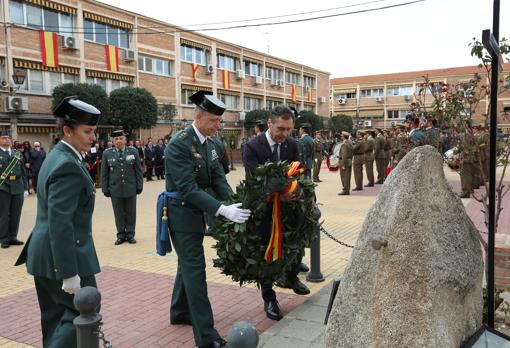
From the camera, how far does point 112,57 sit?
26625 mm

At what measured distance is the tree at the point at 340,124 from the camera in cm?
4891

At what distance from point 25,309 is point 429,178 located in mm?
4287

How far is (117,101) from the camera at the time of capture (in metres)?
23.5

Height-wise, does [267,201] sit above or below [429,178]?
below

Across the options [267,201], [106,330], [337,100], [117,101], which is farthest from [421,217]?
[337,100]

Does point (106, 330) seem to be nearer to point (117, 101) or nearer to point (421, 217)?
point (421, 217)

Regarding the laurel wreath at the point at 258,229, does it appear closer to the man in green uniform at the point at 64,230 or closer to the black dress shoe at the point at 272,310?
the black dress shoe at the point at 272,310

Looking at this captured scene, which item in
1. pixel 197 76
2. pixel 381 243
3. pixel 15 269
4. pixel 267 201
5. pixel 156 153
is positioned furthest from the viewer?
pixel 197 76

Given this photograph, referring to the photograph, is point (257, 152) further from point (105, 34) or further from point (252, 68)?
point (252, 68)

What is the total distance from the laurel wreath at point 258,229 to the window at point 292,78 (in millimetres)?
44426

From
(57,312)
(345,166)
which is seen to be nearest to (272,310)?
(57,312)

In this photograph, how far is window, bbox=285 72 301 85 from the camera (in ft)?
157

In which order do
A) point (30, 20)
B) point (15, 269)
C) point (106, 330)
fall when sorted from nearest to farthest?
point (106, 330) → point (15, 269) → point (30, 20)

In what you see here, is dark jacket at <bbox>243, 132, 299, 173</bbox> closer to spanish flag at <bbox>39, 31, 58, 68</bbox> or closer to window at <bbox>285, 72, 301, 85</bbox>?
spanish flag at <bbox>39, 31, 58, 68</bbox>
